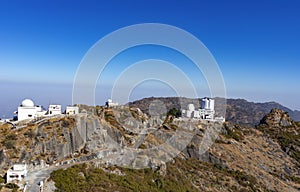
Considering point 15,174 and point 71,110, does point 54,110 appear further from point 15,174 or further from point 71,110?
point 15,174

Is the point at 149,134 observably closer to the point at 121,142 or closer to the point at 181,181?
the point at 121,142

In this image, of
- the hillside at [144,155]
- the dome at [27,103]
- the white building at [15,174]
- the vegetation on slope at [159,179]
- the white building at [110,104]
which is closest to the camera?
the white building at [15,174]

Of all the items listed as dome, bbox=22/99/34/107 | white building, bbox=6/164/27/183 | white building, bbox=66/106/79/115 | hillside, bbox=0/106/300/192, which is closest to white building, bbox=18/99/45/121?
dome, bbox=22/99/34/107

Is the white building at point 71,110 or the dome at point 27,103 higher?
the dome at point 27,103

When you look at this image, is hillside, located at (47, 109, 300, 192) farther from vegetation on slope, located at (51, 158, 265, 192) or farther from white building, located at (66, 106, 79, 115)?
white building, located at (66, 106, 79, 115)

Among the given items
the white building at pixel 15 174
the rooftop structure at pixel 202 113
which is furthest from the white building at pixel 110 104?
the white building at pixel 15 174

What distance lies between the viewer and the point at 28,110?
36344 mm

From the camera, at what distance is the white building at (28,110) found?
36062mm

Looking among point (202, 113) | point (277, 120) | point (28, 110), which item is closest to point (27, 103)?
point (28, 110)

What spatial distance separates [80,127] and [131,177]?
8.95m

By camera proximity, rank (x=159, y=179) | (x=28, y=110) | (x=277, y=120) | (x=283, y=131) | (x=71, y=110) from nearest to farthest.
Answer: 1. (x=159, y=179)
2. (x=28, y=110)
3. (x=71, y=110)
4. (x=283, y=131)
5. (x=277, y=120)

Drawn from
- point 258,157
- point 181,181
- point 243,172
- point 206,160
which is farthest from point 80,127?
point 258,157

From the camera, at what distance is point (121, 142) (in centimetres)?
3669

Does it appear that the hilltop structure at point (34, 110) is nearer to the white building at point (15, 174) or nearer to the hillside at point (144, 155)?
the hillside at point (144, 155)
